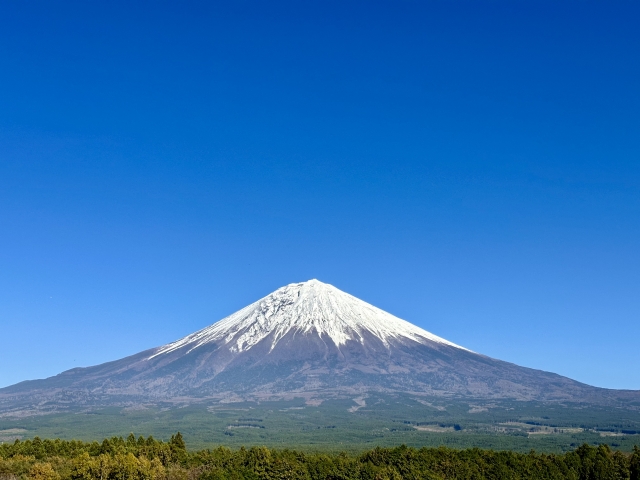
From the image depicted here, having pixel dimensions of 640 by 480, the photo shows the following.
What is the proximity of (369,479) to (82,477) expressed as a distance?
23.2 m

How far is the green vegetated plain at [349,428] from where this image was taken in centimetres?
13400

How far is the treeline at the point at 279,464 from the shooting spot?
177 feet

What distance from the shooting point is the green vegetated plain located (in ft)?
440

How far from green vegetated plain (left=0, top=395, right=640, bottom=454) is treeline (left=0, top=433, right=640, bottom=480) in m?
52.7

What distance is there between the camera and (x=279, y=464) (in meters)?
61.3

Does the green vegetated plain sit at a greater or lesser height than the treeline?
lesser

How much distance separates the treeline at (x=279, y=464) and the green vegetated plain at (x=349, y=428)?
173ft

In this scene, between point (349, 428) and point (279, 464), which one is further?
point (349, 428)

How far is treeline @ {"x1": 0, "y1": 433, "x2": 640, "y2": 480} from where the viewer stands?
5388 centimetres

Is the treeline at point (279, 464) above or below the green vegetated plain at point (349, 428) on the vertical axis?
above

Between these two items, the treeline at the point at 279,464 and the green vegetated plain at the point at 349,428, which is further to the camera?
the green vegetated plain at the point at 349,428

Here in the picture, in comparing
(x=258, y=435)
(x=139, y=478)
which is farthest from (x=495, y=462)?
(x=258, y=435)

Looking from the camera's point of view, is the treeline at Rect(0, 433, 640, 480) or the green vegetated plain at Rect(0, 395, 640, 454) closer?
the treeline at Rect(0, 433, 640, 480)

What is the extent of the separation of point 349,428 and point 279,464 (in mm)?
102534
